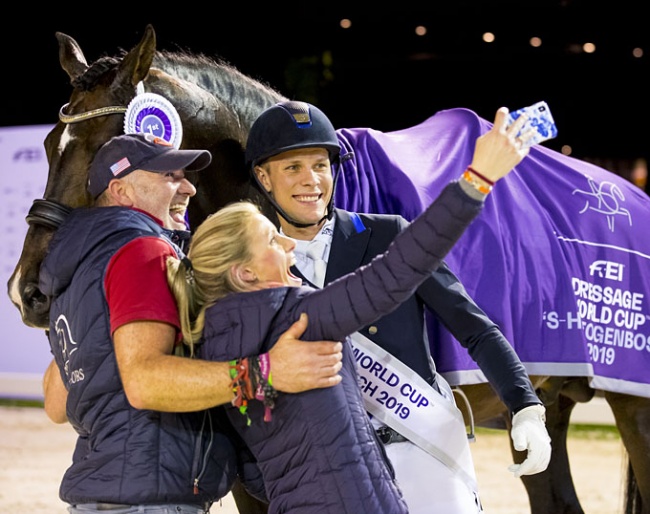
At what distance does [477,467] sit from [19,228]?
191 inches

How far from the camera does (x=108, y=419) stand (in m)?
→ 1.93

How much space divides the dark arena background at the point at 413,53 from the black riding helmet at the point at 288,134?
5.86 metres

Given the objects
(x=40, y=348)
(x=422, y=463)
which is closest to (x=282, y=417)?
(x=422, y=463)

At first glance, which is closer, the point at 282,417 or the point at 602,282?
the point at 282,417

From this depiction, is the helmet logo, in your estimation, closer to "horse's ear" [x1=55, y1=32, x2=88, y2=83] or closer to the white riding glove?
"horse's ear" [x1=55, y1=32, x2=88, y2=83]

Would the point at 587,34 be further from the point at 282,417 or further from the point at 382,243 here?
the point at 282,417

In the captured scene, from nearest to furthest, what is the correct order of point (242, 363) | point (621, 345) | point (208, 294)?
point (242, 363) → point (208, 294) → point (621, 345)

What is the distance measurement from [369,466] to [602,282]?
219 cm

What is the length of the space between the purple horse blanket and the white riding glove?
90 centimetres

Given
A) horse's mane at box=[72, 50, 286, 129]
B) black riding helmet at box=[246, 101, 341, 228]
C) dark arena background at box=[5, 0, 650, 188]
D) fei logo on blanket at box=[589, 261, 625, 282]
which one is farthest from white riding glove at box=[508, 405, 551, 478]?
dark arena background at box=[5, 0, 650, 188]

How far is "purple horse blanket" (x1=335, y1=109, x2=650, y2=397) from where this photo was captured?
3211 millimetres

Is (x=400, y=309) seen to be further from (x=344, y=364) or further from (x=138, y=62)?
(x=138, y=62)

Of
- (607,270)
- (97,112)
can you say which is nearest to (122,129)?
(97,112)

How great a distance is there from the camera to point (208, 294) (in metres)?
1.92
